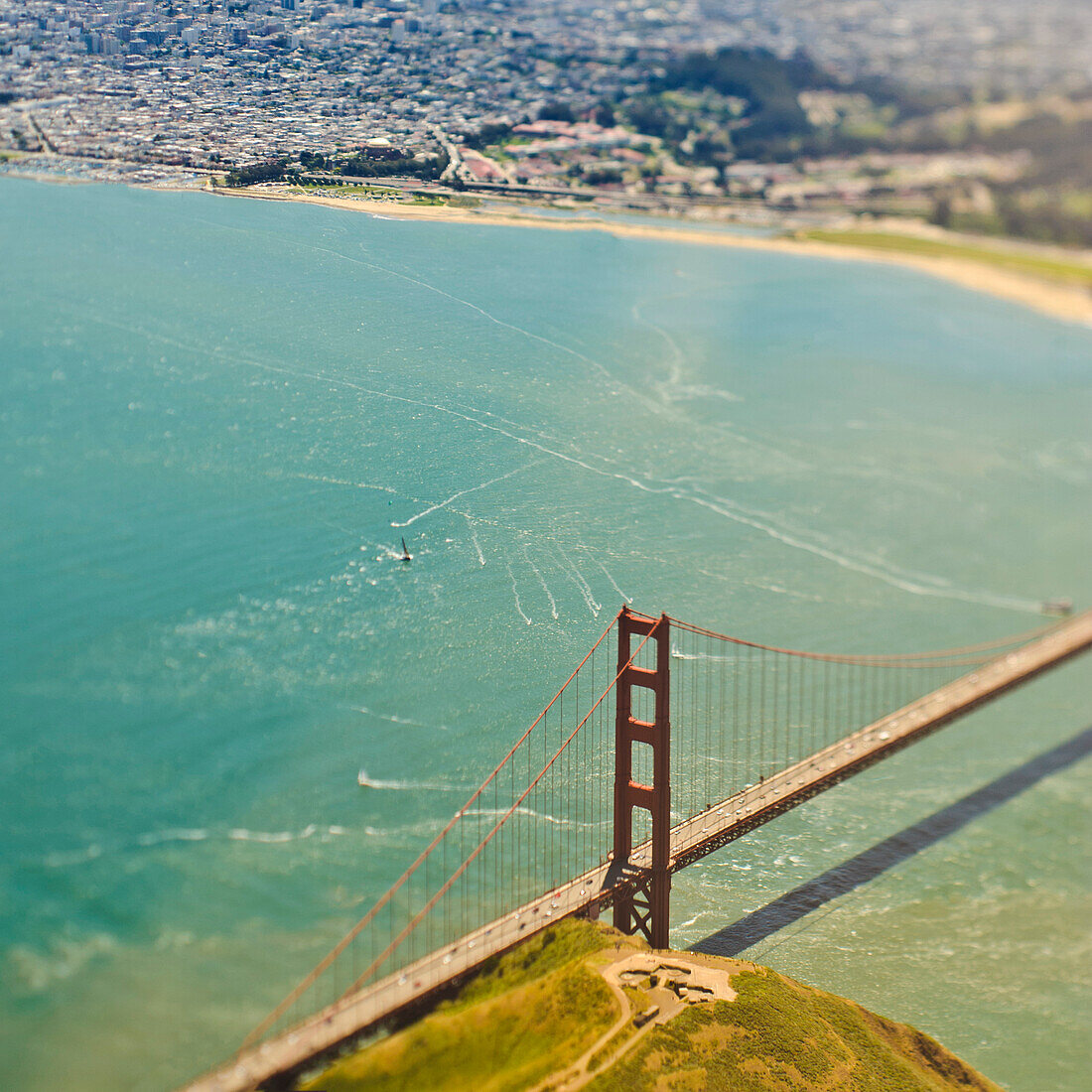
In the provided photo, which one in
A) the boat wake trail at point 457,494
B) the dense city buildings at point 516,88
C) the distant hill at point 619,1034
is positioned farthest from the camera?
the dense city buildings at point 516,88

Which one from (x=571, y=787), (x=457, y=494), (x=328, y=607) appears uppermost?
(x=457, y=494)

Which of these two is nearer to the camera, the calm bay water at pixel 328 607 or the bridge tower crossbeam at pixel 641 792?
the calm bay water at pixel 328 607

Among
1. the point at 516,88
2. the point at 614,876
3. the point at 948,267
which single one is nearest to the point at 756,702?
the point at 614,876

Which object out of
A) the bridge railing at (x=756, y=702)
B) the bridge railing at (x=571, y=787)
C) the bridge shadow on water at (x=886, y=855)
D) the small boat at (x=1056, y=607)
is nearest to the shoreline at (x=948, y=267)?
the small boat at (x=1056, y=607)

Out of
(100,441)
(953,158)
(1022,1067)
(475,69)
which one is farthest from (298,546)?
(953,158)

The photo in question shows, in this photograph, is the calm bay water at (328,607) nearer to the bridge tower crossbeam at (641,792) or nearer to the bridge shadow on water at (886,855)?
the bridge shadow on water at (886,855)

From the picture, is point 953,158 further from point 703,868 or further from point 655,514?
point 703,868

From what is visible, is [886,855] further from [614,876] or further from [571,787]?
[571,787]
